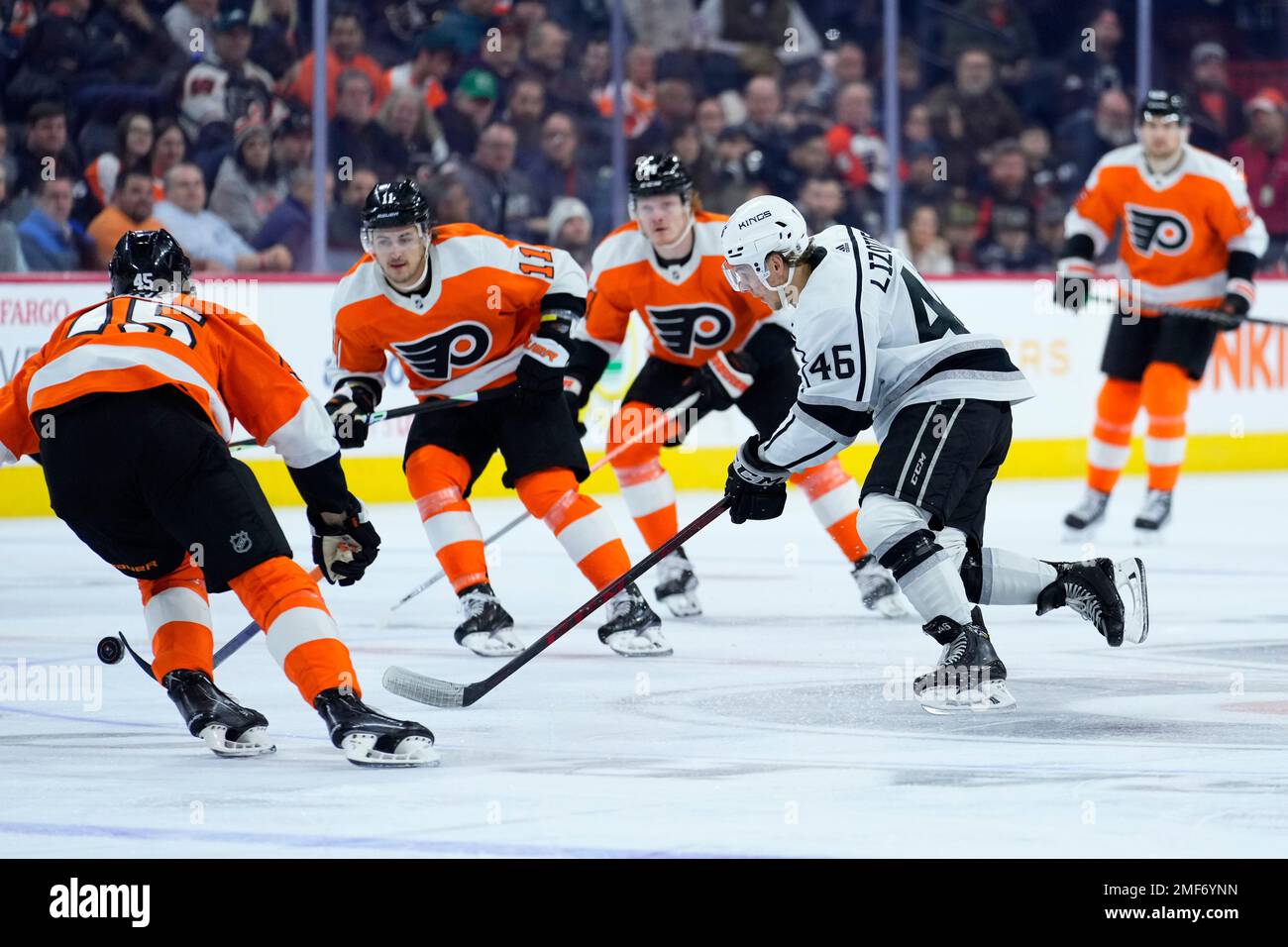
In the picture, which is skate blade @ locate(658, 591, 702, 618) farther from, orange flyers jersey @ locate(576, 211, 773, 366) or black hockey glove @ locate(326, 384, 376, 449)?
black hockey glove @ locate(326, 384, 376, 449)

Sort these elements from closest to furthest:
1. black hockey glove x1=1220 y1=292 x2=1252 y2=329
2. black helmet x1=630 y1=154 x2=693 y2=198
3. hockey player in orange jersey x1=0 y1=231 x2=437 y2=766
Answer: hockey player in orange jersey x1=0 y1=231 x2=437 y2=766 → black helmet x1=630 y1=154 x2=693 y2=198 → black hockey glove x1=1220 y1=292 x2=1252 y2=329

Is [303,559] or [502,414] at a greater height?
[502,414]

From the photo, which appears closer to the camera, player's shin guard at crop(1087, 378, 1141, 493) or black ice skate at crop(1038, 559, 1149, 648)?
black ice skate at crop(1038, 559, 1149, 648)

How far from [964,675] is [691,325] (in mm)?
1674

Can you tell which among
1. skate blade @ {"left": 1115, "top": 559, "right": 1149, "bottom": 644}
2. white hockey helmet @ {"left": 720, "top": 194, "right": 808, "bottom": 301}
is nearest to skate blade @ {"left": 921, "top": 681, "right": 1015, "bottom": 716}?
skate blade @ {"left": 1115, "top": 559, "right": 1149, "bottom": 644}

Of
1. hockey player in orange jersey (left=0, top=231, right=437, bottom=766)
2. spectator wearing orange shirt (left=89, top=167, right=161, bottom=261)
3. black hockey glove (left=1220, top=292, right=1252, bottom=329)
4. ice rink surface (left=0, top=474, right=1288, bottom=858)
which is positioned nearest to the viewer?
ice rink surface (left=0, top=474, right=1288, bottom=858)

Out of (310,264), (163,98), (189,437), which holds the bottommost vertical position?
(189,437)

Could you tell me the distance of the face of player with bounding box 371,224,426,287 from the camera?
4.59 metres

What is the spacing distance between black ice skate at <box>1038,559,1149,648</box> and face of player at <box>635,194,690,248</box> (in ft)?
4.85

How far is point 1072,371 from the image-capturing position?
9.15 m

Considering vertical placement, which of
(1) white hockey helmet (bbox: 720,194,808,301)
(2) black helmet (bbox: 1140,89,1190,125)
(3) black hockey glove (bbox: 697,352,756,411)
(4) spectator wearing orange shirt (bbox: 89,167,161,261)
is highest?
(2) black helmet (bbox: 1140,89,1190,125)
